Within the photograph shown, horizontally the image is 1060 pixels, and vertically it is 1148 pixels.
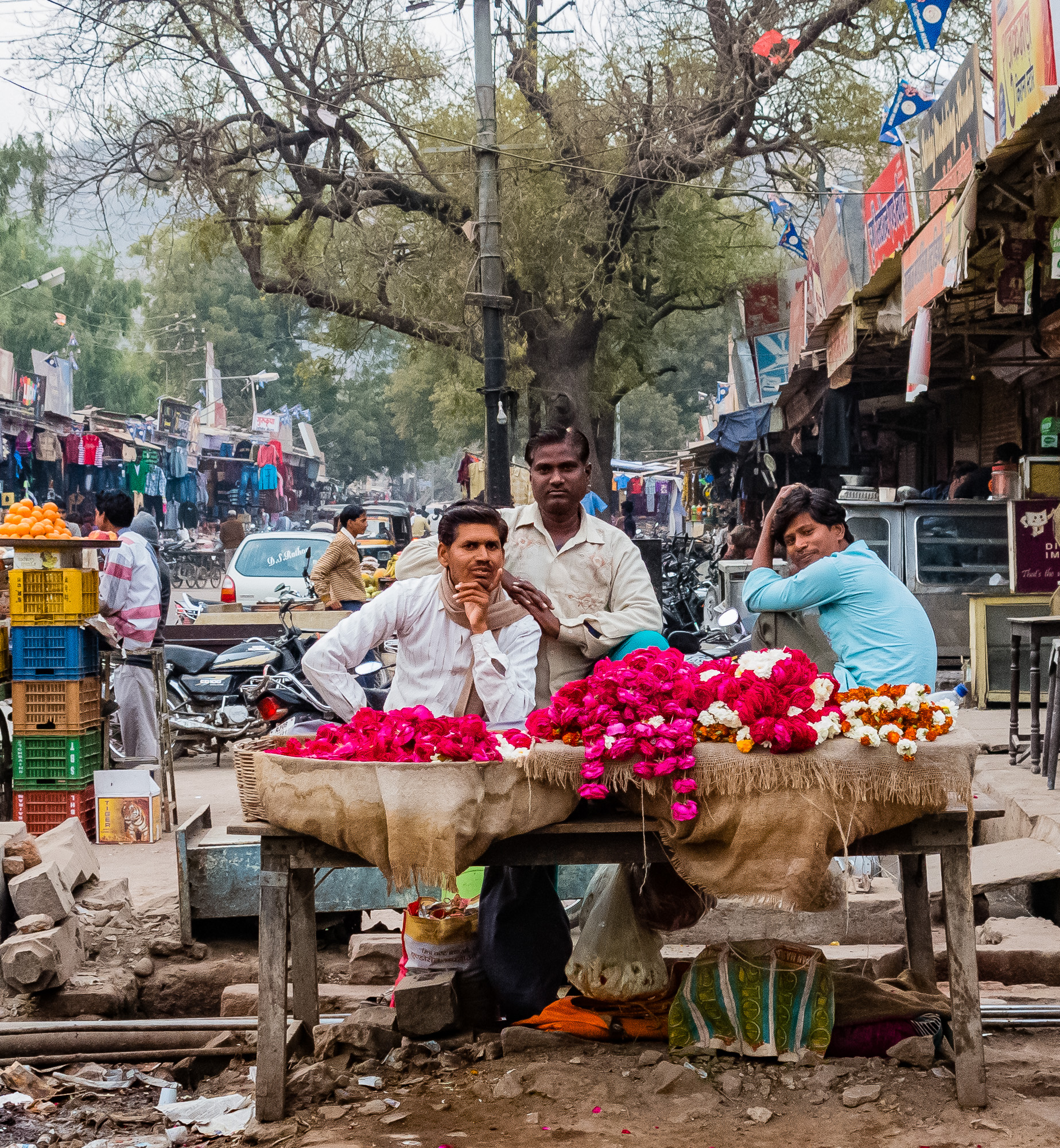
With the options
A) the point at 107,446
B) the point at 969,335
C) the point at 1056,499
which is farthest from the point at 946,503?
the point at 107,446

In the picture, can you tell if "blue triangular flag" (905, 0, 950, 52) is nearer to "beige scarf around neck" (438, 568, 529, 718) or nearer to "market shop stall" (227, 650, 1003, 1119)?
"beige scarf around neck" (438, 568, 529, 718)

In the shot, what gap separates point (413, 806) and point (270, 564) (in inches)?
538

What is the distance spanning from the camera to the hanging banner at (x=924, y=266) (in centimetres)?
762

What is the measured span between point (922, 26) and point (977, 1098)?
280 inches

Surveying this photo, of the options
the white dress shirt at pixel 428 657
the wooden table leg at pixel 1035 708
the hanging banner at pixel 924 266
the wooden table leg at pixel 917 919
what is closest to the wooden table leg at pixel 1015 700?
the wooden table leg at pixel 1035 708

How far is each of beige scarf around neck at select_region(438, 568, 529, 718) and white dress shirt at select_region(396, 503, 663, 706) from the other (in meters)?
0.34

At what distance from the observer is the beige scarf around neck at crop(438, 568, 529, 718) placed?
3.72 m

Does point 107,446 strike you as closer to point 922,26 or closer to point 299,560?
point 299,560

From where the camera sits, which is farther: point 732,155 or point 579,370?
point 579,370

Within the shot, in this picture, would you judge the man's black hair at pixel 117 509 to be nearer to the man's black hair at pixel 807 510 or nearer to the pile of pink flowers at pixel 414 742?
the man's black hair at pixel 807 510

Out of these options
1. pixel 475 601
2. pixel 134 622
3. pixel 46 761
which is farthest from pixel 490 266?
pixel 475 601

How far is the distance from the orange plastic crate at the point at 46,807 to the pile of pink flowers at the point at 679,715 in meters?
4.49

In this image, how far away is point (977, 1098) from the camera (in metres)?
3.11

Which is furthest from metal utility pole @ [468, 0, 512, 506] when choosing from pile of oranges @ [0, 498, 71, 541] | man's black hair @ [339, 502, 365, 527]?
pile of oranges @ [0, 498, 71, 541]
